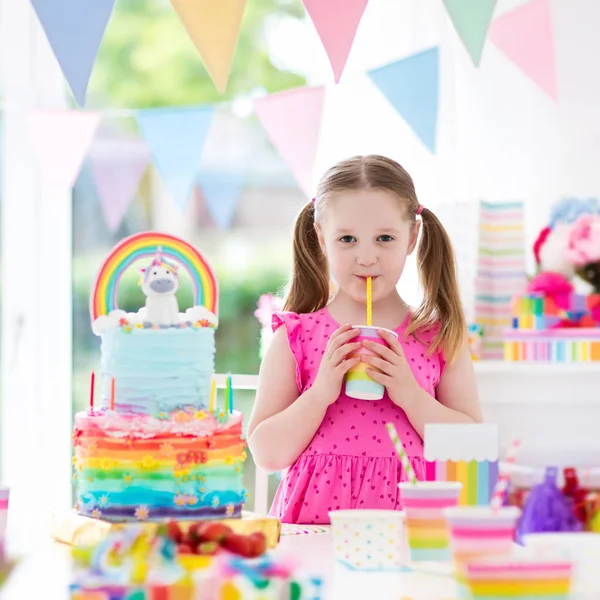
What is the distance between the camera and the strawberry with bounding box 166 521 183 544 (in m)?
0.96

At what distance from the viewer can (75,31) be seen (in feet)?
6.38

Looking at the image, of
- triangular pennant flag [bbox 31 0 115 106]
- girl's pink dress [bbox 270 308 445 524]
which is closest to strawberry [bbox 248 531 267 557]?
girl's pink dress [bbox 270 308 445 524]

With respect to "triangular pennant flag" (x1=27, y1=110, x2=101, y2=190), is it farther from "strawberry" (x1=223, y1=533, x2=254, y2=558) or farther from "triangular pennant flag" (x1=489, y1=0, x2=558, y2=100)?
"strawberry" (x1=223, y1=533, x2=254, y2=558)

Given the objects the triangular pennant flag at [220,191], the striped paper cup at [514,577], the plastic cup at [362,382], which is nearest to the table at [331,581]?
the striped paper cup at [514,577]

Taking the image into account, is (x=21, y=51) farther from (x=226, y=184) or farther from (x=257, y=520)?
(x=257, y=520)

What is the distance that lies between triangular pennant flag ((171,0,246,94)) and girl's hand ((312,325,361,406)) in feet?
2.35

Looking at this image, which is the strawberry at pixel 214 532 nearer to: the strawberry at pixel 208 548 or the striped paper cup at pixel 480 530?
the strawberry at pixel 208 548

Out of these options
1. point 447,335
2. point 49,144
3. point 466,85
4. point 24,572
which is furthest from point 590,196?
point 24,572

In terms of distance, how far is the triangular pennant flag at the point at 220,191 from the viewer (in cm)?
305

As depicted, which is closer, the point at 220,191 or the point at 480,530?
the point at 480,530

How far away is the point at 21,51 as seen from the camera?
3.30 m

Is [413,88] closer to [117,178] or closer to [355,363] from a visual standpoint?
[117,178]

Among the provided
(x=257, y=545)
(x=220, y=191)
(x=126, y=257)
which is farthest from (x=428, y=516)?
(x=220, y=191)

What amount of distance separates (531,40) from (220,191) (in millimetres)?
1073
